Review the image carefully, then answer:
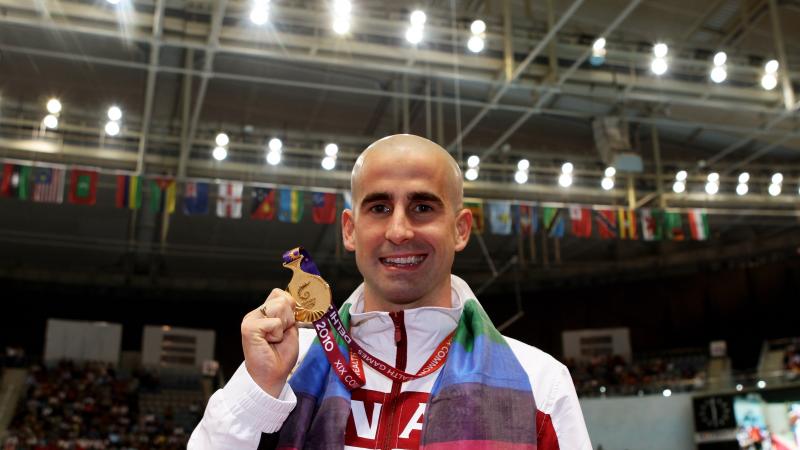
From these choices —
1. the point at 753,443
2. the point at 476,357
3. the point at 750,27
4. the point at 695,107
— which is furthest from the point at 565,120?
the point at 476,357

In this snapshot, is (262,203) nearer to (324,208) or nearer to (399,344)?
(324,208)

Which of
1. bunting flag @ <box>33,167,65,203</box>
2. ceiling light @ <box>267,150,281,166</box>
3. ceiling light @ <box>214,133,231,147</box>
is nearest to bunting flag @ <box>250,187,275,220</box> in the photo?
ceiling light @ <box>267,150,281,166</box>

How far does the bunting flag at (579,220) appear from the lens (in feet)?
49.9

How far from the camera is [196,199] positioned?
13664mm

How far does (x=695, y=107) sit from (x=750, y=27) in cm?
239

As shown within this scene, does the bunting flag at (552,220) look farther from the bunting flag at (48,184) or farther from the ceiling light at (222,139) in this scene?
the bunting flag at (48,184)

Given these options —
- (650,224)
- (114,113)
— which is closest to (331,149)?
(114,113)

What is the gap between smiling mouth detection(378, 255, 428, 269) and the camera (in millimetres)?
1464

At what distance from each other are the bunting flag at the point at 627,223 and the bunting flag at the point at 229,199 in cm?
757

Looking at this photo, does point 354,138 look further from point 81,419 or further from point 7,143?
point 81,419

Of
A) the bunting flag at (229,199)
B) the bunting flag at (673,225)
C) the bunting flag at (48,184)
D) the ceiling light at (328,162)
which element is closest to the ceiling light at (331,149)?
the ceiling light at (328,162)

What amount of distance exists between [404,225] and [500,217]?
13.4m

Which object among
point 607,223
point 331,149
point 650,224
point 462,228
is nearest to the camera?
point 462,228

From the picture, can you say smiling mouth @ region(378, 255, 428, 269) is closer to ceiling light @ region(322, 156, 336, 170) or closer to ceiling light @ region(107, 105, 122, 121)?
ceiling light @ region(107, 105, 122, 121)
